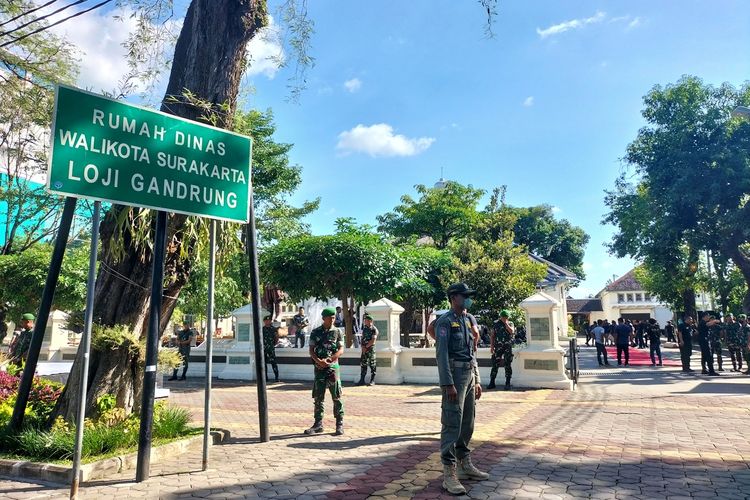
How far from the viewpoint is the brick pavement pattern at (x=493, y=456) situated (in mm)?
4371

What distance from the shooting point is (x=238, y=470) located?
16.5ft

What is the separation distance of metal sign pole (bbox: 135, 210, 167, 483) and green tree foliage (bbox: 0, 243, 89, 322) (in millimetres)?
14361

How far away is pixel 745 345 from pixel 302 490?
14.7 meters

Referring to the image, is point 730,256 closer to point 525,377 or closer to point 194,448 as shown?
point 525,377

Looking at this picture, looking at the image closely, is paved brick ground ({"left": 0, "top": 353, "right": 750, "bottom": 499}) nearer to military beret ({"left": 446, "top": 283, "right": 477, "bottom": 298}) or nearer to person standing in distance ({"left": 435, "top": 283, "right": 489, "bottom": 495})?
person standing in distance ({"left": 435, "top": 283, "right": 489, "bottom": 495})

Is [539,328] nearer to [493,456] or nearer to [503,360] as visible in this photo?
[503,360]

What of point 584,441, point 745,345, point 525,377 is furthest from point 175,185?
point 745,345

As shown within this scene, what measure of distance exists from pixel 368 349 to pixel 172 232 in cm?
784

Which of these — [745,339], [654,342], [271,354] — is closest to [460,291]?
[271,354]

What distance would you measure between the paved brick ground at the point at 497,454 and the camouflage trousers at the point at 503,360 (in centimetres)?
166

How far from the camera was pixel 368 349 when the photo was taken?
1309cm

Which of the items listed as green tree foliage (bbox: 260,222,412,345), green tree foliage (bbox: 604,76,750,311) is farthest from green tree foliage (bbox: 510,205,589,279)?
green tree foliage (bbox: 260,222,412,345)

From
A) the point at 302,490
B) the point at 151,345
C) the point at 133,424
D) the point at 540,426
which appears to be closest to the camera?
the point at 302,490

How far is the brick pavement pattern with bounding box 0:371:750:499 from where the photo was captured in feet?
14.3
